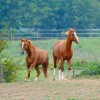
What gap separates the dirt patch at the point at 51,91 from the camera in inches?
679

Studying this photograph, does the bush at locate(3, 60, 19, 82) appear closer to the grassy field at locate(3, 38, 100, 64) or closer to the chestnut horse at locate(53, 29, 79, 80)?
the chestnut horse at locate(53, 29, 79, 80)

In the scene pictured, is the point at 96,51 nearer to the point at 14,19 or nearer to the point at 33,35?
the point at 33,35

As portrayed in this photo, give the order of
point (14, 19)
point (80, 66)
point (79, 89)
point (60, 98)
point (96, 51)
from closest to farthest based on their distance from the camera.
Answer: point (60, 98)
point (79, 89)
point (80, 66)
point (96, 51)
point (14, 19)

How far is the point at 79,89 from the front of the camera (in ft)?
62.2

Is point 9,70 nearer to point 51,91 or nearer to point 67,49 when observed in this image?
point 67,49

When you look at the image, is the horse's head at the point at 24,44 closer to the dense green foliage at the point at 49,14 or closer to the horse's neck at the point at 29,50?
the horse's neck at the point at 29,50

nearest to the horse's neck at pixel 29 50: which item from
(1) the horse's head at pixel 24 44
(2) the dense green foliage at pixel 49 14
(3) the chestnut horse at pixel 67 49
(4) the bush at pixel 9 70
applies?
(1) the horse's head at pixel 24 44

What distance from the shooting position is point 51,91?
1862 centimetres

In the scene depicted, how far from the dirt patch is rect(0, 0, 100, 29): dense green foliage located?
166 ft

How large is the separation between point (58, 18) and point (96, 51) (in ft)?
69.2

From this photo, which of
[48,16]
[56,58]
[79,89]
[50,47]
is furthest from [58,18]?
[79,89]

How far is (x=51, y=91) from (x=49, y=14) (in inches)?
2201

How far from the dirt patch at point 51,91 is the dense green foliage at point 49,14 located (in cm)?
5059

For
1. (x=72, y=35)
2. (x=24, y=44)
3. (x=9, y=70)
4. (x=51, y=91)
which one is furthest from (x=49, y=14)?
(x=51, y=91)
